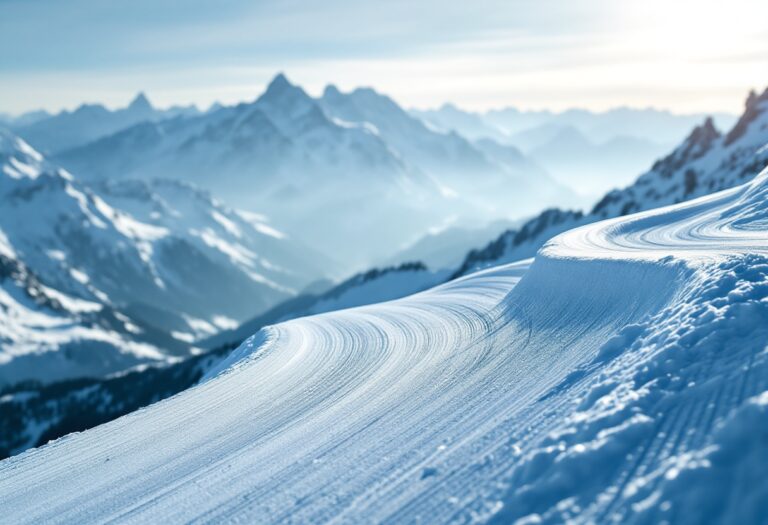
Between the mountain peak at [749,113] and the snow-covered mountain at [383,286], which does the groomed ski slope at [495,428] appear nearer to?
the snow-covered mountain at [383,286]

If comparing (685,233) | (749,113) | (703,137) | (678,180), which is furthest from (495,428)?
(703,137)

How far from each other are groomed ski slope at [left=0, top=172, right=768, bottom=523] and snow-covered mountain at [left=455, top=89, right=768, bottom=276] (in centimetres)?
6743

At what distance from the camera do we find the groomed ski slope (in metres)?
6.79

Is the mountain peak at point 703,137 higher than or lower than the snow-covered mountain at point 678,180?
higher

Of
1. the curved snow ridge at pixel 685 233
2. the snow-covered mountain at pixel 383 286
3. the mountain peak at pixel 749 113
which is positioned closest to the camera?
the curved snow ridge at pixel 685 233

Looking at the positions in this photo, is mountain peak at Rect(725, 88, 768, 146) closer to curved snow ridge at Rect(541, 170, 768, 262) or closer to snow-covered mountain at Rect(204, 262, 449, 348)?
snow-covered mountain at Rect(204, 262, 449, 348)

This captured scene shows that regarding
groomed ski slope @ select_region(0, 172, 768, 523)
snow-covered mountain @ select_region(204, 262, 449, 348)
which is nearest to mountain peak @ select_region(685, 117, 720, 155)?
snow-covered mountain @ select_region(204, 262, 449, 348)

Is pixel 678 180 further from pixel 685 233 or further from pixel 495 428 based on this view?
pixel 495 428

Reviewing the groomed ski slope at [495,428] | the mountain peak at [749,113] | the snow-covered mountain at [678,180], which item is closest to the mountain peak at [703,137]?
the snow-covered mountain at [678,180]

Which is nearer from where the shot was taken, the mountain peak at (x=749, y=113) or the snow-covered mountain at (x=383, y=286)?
the mountain peak at (x=749, y=113)

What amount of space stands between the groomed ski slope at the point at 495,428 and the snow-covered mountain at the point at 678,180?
67429 millimetres

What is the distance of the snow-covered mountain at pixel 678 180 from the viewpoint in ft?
263

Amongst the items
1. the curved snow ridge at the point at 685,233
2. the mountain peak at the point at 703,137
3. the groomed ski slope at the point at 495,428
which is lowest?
the groomed ski slope at the point at 495,428

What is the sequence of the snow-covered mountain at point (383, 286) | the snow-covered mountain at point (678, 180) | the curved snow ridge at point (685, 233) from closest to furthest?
the curved snow ridge at point (685, 233)
the snow-covered mountain at point (678, 180)
the snow-covered mountain at point (383, 286)
